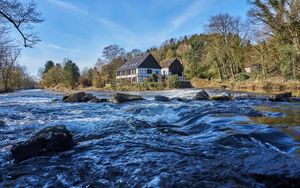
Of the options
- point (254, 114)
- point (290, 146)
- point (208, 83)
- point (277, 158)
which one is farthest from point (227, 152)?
point (208, 83)

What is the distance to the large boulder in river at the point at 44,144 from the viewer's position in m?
5.73

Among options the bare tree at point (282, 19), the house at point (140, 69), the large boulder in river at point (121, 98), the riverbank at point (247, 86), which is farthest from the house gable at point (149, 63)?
the large boulder in river at point (121, 98)

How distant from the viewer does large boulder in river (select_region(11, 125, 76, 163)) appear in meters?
5.73

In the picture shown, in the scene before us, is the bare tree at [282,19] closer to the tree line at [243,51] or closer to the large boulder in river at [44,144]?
the tree line at [243,51]

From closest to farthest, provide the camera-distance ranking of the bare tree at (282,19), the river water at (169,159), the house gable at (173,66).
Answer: the river water at (169,159), the bare tree at (282,19), the house gable at (173,66)

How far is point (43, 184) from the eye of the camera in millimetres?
4230

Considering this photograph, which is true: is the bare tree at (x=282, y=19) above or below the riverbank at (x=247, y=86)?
above

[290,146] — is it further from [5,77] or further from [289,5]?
[5,77]

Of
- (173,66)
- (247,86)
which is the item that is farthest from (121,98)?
(173,66)

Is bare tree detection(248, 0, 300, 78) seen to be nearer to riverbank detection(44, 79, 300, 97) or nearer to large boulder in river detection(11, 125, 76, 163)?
riverbank detection(44, 79, 300, 97)

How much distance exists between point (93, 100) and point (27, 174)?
53.2 feet

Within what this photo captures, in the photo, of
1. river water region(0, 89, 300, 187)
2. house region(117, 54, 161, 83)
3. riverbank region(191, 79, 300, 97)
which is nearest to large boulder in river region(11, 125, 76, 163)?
river water region(0, 89, 300, 187)

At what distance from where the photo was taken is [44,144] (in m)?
6.03

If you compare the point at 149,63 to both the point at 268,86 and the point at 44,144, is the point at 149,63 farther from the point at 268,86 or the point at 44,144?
the point at 44,144
